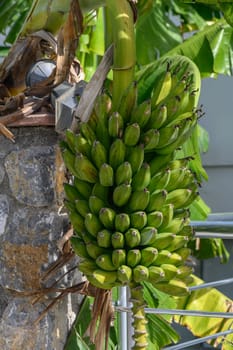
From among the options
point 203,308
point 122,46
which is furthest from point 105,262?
point 203,308

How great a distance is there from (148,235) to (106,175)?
112mm

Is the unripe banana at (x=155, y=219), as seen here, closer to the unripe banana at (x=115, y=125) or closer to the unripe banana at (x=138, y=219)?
the unripe banana at (x=138, y=219)

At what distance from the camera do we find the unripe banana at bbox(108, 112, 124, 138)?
95 centimetres

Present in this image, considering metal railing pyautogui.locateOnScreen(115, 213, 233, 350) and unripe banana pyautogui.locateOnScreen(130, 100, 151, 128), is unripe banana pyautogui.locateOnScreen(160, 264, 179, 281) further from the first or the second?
metal railing pyautogui.locateOnScreen(115, 213, 233, 350)

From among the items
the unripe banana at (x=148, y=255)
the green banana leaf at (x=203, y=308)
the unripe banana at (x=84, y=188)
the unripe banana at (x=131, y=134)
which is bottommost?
the green banana leaf at (x=203, y=308)

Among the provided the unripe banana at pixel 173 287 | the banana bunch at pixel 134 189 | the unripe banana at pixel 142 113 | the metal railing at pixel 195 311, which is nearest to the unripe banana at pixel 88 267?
the banana bunch at pixel 134 189

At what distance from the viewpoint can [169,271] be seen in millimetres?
965

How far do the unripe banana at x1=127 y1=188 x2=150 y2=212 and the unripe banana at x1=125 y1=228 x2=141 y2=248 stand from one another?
35 mm

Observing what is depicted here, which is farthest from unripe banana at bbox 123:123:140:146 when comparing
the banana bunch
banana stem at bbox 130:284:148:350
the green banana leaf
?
the green banana leaf

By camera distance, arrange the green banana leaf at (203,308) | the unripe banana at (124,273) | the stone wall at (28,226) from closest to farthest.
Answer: the unripe banana at (124,273) → the stone wall at (28,226) → the green banana leaf at (203,308)

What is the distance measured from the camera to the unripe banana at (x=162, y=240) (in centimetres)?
Result: 97

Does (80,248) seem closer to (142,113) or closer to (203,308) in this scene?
(142,113)

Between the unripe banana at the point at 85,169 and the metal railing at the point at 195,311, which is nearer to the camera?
the unripe banana at the point at 85,169

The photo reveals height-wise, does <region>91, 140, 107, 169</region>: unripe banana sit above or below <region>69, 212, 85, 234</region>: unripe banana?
above
